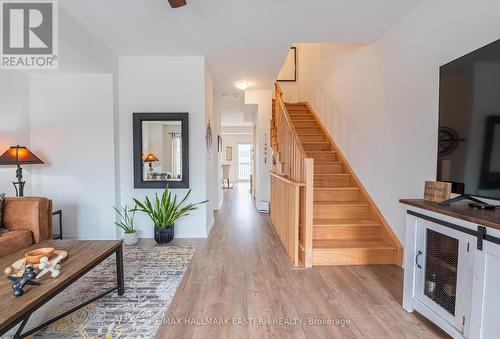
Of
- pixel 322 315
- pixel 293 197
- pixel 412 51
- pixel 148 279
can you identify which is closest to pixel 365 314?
pixel 322 315

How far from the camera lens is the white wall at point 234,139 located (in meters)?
11.4

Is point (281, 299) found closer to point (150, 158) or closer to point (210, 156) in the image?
point (150, 158)

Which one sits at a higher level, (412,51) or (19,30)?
(19,30)

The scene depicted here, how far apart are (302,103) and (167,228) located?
4.04 m

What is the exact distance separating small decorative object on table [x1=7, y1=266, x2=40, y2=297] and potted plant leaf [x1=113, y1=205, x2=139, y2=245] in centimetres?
198

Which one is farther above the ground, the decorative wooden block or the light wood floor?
the decorative wooden block

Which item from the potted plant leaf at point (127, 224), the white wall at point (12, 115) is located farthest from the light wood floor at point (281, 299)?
the white wall at point (12, 115)

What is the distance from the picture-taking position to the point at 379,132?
120 inches

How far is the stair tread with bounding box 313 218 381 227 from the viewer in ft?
9.98

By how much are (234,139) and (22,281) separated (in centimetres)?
1051

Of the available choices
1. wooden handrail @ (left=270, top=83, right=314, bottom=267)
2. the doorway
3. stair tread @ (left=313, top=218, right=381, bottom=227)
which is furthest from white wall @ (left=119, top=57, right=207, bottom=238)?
the doorway

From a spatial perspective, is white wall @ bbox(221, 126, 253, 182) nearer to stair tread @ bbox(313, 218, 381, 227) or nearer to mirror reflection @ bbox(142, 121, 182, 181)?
mirror reflection @ bbox(142, 121, 182, 181)

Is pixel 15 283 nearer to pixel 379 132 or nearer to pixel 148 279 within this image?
pixel 148 279

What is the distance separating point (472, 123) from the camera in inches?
59.3
